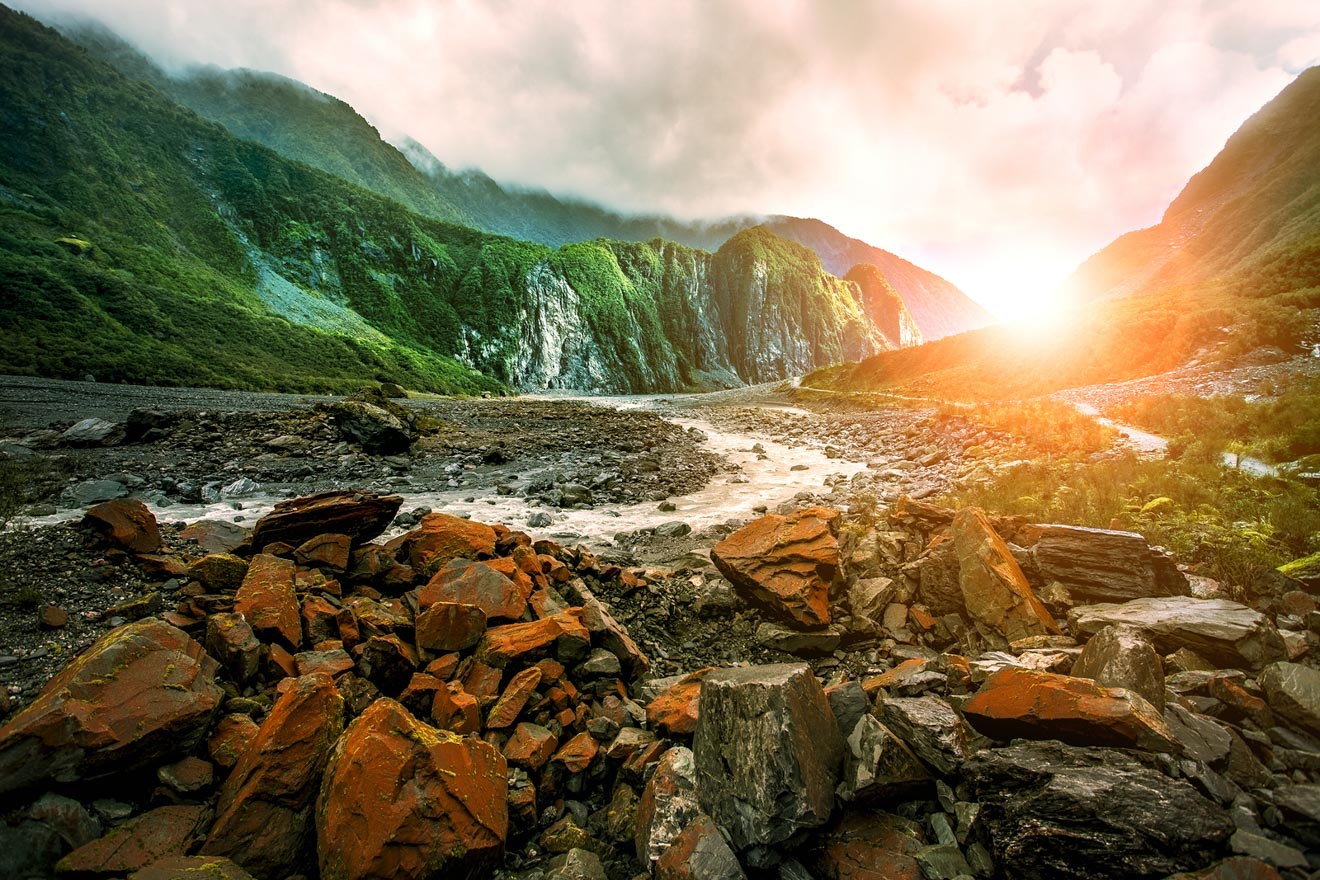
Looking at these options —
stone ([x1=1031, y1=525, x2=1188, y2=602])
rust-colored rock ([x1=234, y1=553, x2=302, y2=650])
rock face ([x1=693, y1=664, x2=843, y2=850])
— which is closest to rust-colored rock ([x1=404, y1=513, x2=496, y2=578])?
rust-colored rock ([x1=234, y1=553, x2=302, y2=650])

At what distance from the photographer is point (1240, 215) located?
73.2 metres

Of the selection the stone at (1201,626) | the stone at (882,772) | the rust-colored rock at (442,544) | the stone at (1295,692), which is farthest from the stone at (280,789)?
the stone at (1201,626)

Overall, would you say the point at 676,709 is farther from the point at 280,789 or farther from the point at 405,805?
the point at 280,789

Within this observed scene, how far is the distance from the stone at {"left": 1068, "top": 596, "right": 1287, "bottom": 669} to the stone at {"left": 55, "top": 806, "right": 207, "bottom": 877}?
8.75 m

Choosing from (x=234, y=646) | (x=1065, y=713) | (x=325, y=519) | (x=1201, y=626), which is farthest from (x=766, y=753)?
(x=325, y=519)

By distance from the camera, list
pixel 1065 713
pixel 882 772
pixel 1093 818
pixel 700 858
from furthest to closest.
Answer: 1. pixel 882 772
2. pixel 1065 713
3. pixel 700 858
4. pixel 1093 818

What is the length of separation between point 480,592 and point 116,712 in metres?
3.17

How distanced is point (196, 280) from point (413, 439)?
87.9 m

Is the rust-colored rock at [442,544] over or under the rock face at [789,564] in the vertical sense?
over

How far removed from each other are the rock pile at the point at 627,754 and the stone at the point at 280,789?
2cm

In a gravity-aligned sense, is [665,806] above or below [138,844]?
below

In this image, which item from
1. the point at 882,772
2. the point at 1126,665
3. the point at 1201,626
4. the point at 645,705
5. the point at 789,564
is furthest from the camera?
the point at 789,564

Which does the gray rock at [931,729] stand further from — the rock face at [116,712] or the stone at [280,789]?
the rock face at [116,712]

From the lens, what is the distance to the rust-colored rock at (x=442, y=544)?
301 inches
